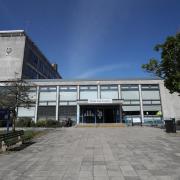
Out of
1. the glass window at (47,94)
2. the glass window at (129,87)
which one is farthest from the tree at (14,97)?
the glass window at (129,87)

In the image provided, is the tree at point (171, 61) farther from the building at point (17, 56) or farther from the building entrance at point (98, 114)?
the building at point (17, 56)

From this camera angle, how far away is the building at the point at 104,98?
33.7 metres

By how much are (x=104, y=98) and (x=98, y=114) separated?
3.80 meters

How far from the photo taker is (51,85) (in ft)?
121

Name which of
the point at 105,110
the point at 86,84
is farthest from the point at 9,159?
the point at 86,84

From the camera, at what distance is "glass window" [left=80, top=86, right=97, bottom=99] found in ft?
118

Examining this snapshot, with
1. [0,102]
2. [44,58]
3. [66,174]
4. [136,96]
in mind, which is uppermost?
[44,58]

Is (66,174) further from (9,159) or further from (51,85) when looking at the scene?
(51,85)

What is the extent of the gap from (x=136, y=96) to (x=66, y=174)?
104 ft

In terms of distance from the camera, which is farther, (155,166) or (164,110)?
(164,110)

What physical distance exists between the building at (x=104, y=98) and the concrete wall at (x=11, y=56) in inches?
313

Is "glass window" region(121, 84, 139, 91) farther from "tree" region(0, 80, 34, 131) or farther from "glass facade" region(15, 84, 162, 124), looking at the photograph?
"tree" region(0, 80, 34, 131)

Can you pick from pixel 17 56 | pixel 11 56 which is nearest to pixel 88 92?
pixel 17 56

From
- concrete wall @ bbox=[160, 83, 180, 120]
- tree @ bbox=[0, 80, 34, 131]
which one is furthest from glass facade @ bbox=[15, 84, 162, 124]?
tree @ bbox=[0, 80, 34, 131]
